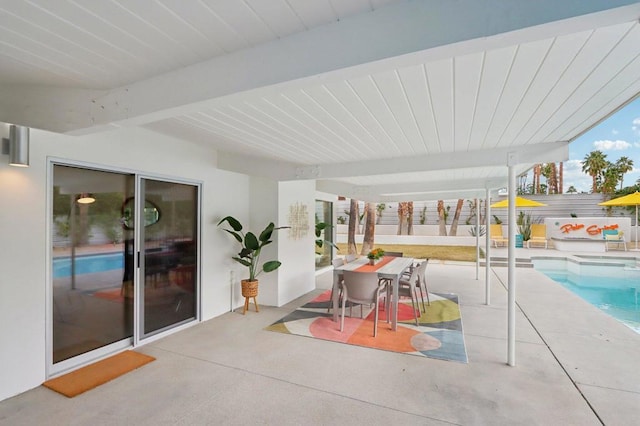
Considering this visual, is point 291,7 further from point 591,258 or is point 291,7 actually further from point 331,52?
point 591,258

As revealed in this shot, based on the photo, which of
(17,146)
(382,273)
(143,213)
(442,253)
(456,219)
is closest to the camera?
(17,146)

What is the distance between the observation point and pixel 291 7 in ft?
4.89

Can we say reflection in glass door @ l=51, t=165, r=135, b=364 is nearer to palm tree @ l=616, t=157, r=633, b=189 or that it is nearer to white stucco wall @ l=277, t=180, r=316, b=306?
white stucco wall @ l=277, t=180, r=316, b=306

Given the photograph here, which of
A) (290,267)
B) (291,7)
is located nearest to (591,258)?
(290,267)

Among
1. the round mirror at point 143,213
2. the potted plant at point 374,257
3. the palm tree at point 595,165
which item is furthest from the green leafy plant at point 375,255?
the palm tree at point 595,165

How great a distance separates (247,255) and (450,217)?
47.3 ft

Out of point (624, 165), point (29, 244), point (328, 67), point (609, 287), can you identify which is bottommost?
point (609, 287)

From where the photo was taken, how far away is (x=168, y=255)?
172 inches

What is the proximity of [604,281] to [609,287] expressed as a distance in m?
0.75

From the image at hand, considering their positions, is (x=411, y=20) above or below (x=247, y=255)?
above

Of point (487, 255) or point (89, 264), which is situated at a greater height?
point (89, 264)

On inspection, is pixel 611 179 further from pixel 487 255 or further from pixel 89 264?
pixel 89 264

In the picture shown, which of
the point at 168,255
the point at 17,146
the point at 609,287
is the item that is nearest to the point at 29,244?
the point at 17,146

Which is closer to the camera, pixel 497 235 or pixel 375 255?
pixel 375 255
